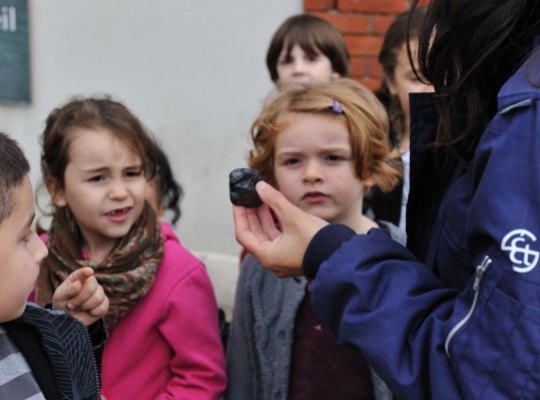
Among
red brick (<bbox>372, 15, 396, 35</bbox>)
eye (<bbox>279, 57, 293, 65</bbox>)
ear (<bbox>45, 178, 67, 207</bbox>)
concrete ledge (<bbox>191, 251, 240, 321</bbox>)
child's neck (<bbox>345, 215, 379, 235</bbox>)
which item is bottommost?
concrete ledge (<bbox>191, 251, 240, 321</bbox>)

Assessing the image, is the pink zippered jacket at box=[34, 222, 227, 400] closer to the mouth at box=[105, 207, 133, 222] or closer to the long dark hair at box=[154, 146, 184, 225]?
the mouth at box=[105, 207, 133, 222]

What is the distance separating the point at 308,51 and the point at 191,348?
2067 mm

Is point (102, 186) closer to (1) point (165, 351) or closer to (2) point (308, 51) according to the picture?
(1) point (165, 351)

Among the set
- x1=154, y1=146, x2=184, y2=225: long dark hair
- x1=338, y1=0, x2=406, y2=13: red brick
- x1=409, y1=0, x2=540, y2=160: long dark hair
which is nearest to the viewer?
Result: x1=409, y1=0, x2=540, y2=160: long dark hair

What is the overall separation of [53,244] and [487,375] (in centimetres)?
159

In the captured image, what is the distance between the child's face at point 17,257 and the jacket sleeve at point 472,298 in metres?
0.53

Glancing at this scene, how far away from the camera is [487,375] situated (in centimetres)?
95

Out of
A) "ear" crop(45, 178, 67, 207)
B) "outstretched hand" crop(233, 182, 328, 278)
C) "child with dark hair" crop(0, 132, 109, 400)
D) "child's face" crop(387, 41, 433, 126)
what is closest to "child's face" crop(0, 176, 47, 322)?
"child with dark hair" crop(0, 132, 109, 400)

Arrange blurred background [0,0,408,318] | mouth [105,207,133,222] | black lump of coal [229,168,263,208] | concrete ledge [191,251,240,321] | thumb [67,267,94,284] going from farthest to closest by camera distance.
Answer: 1. concrete ledge [191,251,240,321]
2. blurred background [0,0,408,318]
3. mouth [105,207,133,222]
4. black lump of coal [229,168,263,208]
5. thumb [67,267,94,284]

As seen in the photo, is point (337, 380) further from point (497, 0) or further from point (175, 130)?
point (175, 130)

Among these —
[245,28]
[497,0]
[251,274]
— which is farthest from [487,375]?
[245,28]

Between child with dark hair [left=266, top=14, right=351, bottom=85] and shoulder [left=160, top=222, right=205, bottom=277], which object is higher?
child with dark hair [left=266, top=14, right=351, bottom=85]

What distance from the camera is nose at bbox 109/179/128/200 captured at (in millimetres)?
2119

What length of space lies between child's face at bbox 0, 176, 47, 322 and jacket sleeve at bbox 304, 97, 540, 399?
20.8 inches
